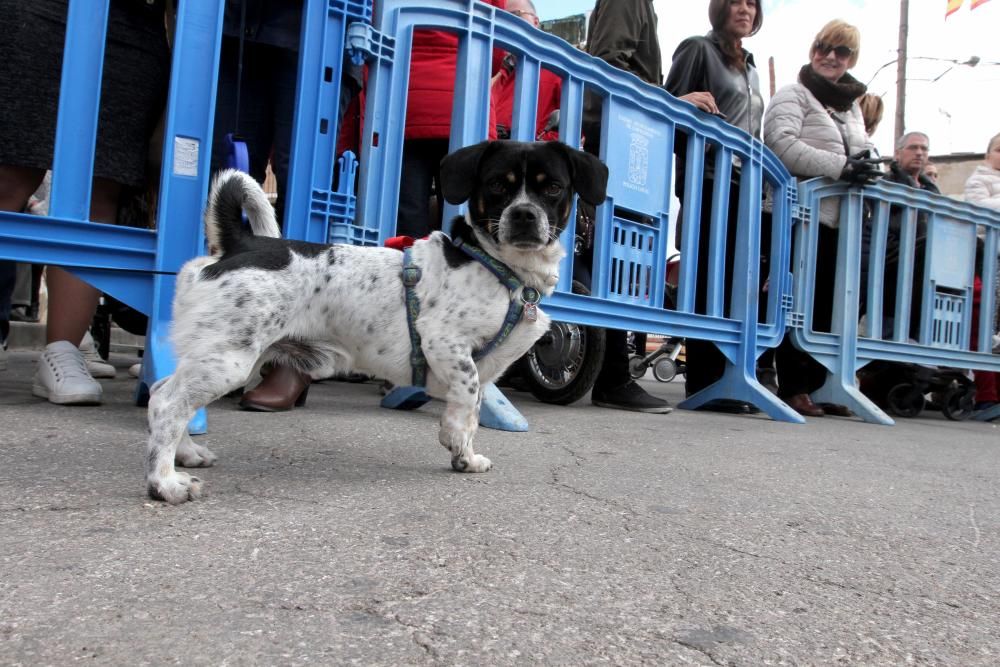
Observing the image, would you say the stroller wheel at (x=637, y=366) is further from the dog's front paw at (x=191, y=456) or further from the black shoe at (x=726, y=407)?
the dog's front paw at (x=191, y=456)

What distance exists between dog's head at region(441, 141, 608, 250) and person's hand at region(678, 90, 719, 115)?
2.30m

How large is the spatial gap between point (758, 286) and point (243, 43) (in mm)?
3303

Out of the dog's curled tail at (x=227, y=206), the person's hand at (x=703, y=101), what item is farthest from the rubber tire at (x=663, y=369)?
the dog's curled tail at (x=227, y=206)

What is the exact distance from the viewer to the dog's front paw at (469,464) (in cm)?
220

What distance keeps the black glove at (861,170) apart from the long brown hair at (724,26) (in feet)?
3.44

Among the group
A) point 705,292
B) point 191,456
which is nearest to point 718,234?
point 705,292

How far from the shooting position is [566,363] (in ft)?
14.6

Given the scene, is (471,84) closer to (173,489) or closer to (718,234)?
(718,234)

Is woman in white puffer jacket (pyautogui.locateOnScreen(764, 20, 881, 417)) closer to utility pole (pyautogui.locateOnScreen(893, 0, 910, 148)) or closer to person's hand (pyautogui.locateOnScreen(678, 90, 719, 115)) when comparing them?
person's hand (pyautogui.locateOnScreen(678, 90, 719, 115))

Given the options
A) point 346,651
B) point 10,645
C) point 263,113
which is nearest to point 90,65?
point 263,113

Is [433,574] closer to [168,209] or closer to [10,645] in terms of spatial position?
[10,645]

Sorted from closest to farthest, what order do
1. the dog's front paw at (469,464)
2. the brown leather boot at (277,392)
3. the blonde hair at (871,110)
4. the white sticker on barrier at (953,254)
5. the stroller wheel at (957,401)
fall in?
the dog's front paw at (469,464), the brown leather boot at (277,392), the white sticker on barrier at (953,254), the stroller wheel at (957,401), the blonde hair at (871,110)

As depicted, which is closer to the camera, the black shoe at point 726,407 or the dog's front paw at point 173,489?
the dog's front paw at point 173,489

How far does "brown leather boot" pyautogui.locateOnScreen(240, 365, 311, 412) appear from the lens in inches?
120
